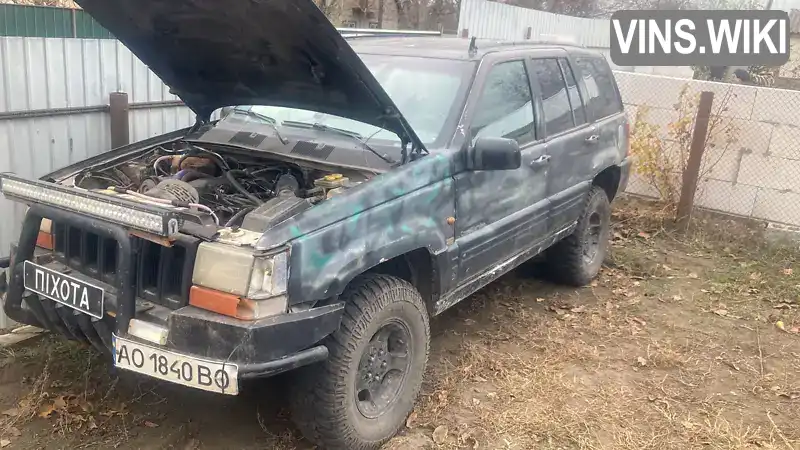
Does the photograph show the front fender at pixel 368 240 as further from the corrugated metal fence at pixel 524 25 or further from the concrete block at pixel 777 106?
the corrugated metal fence at pixel 524 25

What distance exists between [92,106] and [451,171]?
2.52 metres

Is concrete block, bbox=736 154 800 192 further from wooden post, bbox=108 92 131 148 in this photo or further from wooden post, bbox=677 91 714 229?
wooden post, bbox=108 92 131 148

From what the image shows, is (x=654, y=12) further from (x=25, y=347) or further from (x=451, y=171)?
(x=25, y=347)

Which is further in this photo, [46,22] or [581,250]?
[46,22]

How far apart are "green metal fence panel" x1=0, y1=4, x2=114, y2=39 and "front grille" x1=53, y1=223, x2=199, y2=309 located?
309 centimetres

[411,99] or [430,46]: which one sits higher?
[430,46]

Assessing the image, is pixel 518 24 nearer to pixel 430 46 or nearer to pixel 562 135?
pixel 562 135

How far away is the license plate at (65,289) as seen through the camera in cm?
291

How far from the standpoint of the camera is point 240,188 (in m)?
3.49

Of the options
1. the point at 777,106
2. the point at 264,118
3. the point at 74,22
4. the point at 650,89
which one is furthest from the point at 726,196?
the point at 74,22

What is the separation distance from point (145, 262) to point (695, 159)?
5.90 m

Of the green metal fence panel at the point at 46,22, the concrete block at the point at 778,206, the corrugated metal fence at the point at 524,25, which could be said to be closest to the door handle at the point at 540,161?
the green metal fence panel at the point at 46,22

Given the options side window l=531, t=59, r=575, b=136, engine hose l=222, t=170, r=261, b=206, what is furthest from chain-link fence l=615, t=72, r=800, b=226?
engine hose l=222, t=170, r=261, b=206

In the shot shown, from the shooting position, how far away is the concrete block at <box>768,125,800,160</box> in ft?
23.0
